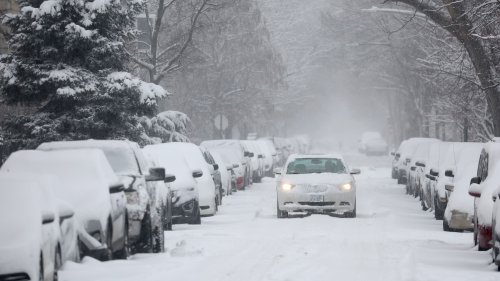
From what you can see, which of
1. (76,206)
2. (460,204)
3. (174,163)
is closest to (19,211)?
(76,206)

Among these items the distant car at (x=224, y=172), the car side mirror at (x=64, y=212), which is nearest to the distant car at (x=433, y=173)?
the distant car at (x=224, y=172)

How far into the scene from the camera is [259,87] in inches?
2606

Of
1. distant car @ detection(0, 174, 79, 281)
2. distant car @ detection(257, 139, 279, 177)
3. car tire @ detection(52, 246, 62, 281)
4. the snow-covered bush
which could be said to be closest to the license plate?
the snow-covered bush

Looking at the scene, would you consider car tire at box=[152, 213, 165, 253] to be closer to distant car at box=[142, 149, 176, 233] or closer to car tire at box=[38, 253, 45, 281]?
distant car at box=[142, 149, 176, 233]

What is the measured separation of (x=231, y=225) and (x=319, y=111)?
9851 centimetres

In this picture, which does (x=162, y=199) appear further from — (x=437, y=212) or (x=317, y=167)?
(x=317, y=167)

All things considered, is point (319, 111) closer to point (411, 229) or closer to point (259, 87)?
point (259, 87)

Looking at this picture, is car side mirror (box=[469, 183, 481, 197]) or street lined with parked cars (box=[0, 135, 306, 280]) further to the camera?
car side mirror (box=[469, 183, 481, 197])

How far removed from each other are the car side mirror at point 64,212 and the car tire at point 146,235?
3.96 m

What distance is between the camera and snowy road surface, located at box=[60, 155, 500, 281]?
1379 cm

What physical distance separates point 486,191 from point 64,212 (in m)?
6.52

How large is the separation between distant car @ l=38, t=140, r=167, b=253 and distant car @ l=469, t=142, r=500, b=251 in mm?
4724

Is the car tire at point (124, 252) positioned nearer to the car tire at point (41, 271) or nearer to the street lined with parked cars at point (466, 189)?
the car tire at point (41, 271)

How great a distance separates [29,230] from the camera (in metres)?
11.0
